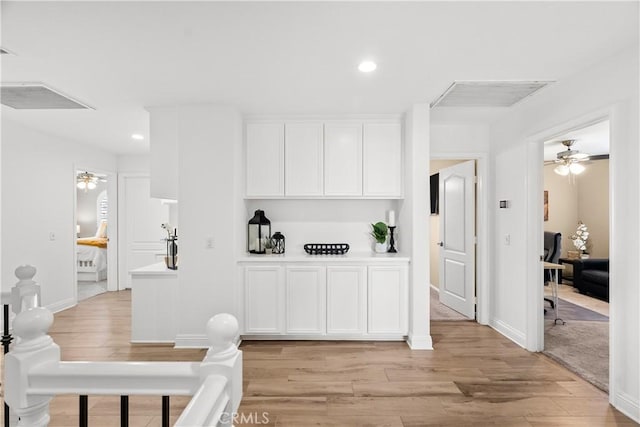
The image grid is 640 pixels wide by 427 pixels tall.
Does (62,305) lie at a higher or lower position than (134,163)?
lower

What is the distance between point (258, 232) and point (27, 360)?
3033mm

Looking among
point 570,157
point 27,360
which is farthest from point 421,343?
point 570,157

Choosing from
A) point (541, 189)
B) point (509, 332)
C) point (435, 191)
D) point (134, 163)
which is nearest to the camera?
point (541, 189)

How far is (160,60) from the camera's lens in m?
2.49

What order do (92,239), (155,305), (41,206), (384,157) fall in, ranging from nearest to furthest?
(155,305), (384,157), (41,206), (92,239)

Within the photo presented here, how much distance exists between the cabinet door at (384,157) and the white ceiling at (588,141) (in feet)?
8.29

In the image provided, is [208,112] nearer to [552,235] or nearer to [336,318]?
[336,318]

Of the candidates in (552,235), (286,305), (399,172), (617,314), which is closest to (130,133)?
(286,305)

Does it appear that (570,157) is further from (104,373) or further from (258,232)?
(104,373)

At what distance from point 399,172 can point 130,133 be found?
350cm

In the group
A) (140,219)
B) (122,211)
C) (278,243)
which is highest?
(122,211)

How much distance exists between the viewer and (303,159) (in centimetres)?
390

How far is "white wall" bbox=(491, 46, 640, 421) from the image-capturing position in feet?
7.53

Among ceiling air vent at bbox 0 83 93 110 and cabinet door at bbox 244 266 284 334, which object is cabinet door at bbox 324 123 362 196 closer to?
cabinet door at bbox 244 266 284 334
